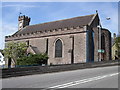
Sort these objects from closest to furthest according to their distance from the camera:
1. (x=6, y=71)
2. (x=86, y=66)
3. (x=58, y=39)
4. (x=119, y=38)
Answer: (x=6, y=71) < (x=86, y=66) < (x=58, y=39) < (x=119, y=38)

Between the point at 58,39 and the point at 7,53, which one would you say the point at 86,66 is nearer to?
the point at 58,39

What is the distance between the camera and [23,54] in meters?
45.9

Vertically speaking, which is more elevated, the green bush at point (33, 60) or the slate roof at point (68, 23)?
the slate roof at point (68, 23)

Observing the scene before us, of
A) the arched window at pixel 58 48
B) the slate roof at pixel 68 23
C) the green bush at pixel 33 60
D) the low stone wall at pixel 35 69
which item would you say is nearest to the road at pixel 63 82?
the low stone wall at pixel 35 69

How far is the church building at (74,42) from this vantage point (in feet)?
125

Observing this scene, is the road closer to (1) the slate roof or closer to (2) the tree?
(1) the slate roof

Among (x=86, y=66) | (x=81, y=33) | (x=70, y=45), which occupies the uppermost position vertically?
(x=81, y=33)

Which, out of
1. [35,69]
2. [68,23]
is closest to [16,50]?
[68,23]

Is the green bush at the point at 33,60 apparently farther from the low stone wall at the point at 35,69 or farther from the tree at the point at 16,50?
the low stone wall at the point at 35,69

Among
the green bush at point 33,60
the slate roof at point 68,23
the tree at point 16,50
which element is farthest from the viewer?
the tree at point 16,50

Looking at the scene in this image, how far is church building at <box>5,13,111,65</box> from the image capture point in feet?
125

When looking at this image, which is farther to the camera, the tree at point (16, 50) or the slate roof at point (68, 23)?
the tree at point (16, 50)

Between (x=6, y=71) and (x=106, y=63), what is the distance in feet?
76.4

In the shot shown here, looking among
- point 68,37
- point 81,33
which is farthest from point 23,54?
point 81,33
